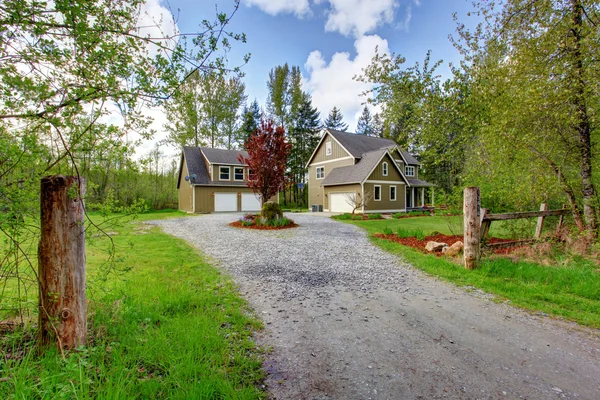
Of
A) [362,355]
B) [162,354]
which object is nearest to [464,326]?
[362,355]

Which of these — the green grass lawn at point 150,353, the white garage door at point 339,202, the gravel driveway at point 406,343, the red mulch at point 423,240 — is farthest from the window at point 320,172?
the green grass lawn at point 150,353

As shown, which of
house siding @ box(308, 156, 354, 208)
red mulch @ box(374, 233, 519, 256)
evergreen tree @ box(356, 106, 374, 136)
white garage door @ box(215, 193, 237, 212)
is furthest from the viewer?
evergreen tree @ box(356, 106, 374, 136)

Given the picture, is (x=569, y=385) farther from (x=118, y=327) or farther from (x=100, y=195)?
(x=100, y=195)

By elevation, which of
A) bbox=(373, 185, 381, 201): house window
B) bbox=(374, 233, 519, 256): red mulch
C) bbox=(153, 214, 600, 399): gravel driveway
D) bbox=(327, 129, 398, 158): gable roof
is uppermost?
bbox=(327, 129, 398, 158): gable roof

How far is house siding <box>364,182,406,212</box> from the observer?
20.7 meters

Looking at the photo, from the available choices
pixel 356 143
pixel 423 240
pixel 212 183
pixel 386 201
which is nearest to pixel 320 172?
pixel 356 143

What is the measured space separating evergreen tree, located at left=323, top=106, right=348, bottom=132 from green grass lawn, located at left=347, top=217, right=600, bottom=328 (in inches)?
1377

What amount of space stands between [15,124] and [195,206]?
20.3 metres

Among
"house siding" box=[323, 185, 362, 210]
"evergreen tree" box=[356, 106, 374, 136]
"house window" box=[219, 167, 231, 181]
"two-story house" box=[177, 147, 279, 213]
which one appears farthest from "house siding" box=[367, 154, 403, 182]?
"evergreen tree" box=[356, 106, 374, 136]

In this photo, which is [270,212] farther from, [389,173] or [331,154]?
[331,154]

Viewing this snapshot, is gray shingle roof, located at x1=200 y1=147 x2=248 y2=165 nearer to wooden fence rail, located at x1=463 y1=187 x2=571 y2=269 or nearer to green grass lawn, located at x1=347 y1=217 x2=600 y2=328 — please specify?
green grass lawn, located at x1=347 y1=217 x2=600 y2=328

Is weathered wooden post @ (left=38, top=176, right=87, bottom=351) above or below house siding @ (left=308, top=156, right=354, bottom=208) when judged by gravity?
below

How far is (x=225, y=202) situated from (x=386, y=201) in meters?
13.4

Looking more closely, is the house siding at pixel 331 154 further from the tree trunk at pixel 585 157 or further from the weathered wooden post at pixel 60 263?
the weathered wooden post at pixel 60 263
